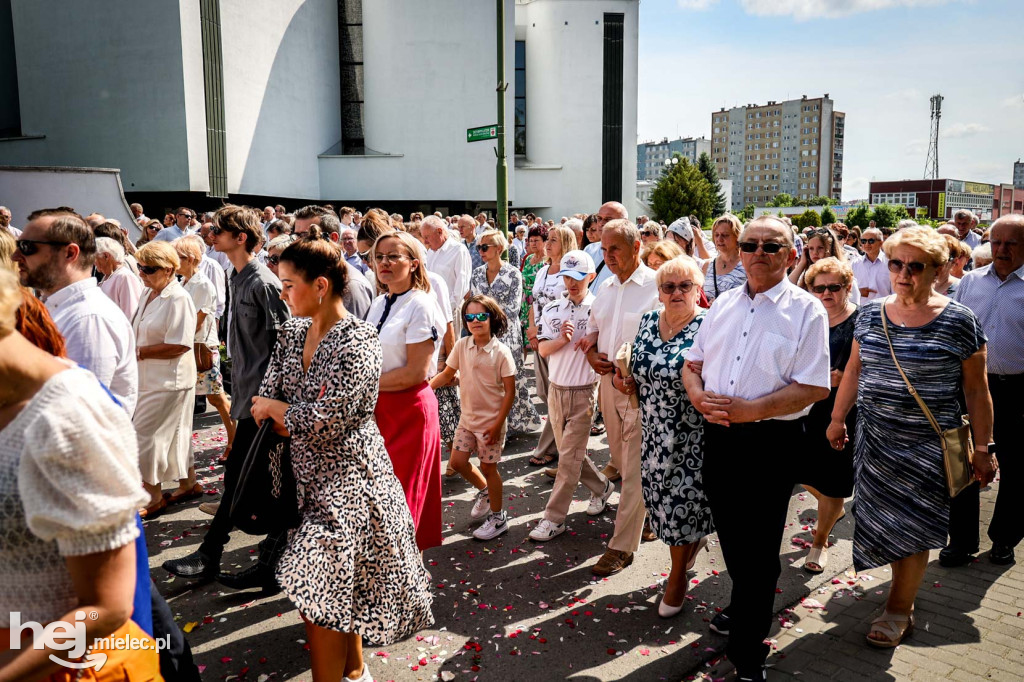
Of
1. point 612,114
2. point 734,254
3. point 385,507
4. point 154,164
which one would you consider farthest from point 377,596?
point 612,114

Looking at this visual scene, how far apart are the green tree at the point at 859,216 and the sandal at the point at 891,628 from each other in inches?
1992

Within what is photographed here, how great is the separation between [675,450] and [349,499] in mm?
1926

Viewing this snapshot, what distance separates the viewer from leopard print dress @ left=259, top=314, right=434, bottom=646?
3006 millimetres

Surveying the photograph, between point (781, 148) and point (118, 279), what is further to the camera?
point (781, 148)

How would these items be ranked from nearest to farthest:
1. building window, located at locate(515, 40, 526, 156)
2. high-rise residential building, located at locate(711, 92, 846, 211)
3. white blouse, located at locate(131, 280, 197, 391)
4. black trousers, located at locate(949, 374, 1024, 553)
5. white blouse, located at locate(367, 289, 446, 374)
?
white blouse, located at locate(367, 289, 446, 374) → black trousers, located at locate(949, 374, 1024, 553) → white blouse, located at locate(131, 280, 197, 391) → building window, located at locate(515, 40, 526, 156) → high-rise residential building, located at locate(711, 92, 846, 211)

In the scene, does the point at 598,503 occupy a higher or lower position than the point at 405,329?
lower

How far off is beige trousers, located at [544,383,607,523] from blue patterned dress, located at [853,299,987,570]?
6.41 feet

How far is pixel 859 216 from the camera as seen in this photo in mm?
50688

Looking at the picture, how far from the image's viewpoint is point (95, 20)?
78.4 feet

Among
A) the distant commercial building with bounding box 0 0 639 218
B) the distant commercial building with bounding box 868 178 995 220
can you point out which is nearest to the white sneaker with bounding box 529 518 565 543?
the distant commercial building with bounding box 0 0 639 218

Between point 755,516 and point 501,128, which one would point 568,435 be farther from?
point 501,128

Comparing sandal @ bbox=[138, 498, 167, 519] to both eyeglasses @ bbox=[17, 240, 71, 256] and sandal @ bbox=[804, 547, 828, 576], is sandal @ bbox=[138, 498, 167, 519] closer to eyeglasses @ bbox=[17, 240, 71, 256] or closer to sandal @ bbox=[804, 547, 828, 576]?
eyeglasses @ bbox=[17, 240, 71, 256]

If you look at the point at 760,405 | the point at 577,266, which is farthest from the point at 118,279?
the point at 760,405

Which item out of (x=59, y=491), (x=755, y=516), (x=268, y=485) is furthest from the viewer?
(x=755, y=516)
